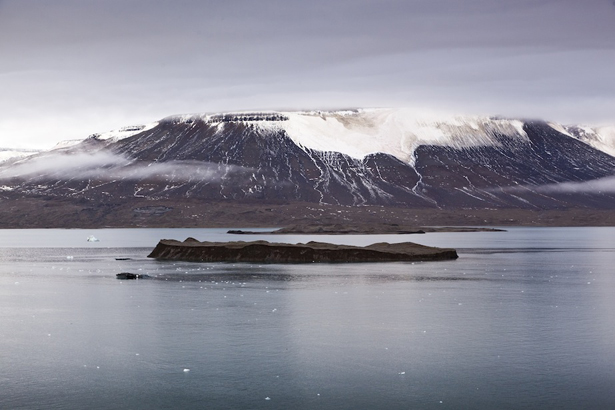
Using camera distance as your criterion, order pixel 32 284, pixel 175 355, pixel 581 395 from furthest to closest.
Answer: pixel 32 284 → pixel 175 355 → pixel 581 395

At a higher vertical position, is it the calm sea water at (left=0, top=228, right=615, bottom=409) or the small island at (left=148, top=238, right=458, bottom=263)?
the small island at (left=148, top=238, right=458, bottom=263)

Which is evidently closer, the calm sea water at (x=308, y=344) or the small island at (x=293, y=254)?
the calm sea water at (x=308, y=344)

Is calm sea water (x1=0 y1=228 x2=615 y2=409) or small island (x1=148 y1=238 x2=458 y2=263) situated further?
small island (x1=148 y1=238 x2=458 y2=263)

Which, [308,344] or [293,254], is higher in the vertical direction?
[293,254]

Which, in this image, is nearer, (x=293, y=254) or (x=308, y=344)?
(x=308, y=344)

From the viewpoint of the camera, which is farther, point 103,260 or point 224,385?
point 103,260

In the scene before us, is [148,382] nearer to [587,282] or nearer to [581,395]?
[581,395]

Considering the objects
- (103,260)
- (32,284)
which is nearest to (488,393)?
(32,284)

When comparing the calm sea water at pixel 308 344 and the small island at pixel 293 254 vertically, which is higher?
the small island at pixel 293 254
